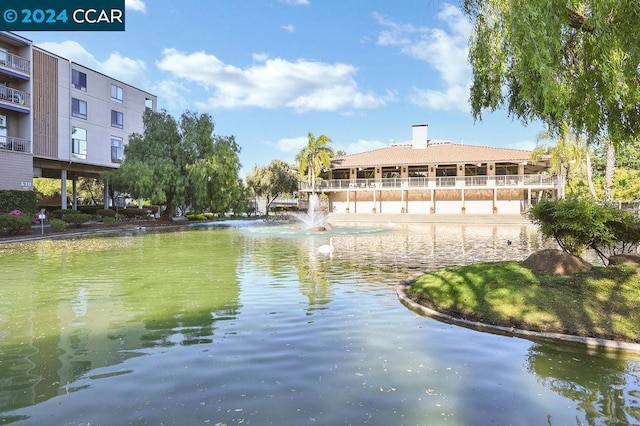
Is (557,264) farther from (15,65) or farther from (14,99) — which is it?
(15,65)

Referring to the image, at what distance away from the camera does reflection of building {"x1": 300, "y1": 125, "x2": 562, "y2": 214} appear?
49688 millimetres

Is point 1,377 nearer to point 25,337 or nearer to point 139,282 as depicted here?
point 25,337

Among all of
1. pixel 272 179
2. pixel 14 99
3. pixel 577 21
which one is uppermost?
pixel 14 99

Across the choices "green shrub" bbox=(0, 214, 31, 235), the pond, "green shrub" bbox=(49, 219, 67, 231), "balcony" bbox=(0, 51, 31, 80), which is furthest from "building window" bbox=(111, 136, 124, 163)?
the pond

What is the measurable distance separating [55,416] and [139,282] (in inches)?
305

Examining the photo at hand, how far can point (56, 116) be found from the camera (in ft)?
115

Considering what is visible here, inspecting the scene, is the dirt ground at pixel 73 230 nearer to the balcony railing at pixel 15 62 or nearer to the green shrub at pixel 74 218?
the green shrub at pixel 74 218

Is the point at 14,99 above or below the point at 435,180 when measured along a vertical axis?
above

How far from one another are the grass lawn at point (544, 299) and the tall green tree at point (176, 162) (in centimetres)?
2872

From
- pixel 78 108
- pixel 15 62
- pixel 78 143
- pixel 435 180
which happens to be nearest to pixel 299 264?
pixel 15 62

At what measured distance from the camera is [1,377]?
5.20 m

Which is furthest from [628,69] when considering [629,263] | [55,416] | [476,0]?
[55,416]

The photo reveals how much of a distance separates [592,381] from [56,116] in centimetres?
3998

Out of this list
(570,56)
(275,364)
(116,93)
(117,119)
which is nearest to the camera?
(275,364)
